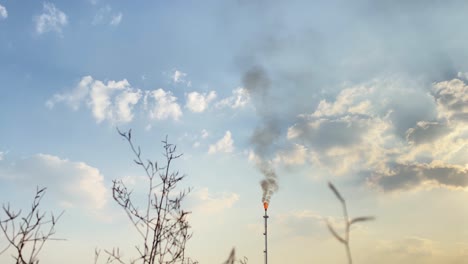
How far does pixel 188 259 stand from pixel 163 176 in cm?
203

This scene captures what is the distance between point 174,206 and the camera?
6434mm

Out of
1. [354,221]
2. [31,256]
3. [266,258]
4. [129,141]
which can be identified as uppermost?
[266,258]

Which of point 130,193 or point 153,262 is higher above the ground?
point 130,193

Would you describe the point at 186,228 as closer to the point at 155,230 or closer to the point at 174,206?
the point at 174,206

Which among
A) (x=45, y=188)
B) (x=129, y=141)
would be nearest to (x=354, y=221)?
(x=45, y=188)

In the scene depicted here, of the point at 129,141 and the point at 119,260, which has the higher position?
the point at 129,141

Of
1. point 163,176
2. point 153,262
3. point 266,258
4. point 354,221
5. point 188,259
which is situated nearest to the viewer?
point 354,221

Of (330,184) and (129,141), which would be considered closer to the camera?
(330,184)

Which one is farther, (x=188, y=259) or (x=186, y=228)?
(x=188, y=259)

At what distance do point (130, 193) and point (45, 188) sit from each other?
1.82 meters

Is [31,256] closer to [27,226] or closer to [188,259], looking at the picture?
[27,226]

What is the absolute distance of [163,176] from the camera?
20.3ft

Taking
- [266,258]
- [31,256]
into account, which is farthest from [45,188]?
[266,258]

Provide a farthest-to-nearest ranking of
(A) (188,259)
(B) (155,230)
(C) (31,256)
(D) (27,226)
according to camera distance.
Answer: (A) (188,259) → (B) (155,230) → (D) (27,226) → (C) (31,256)
